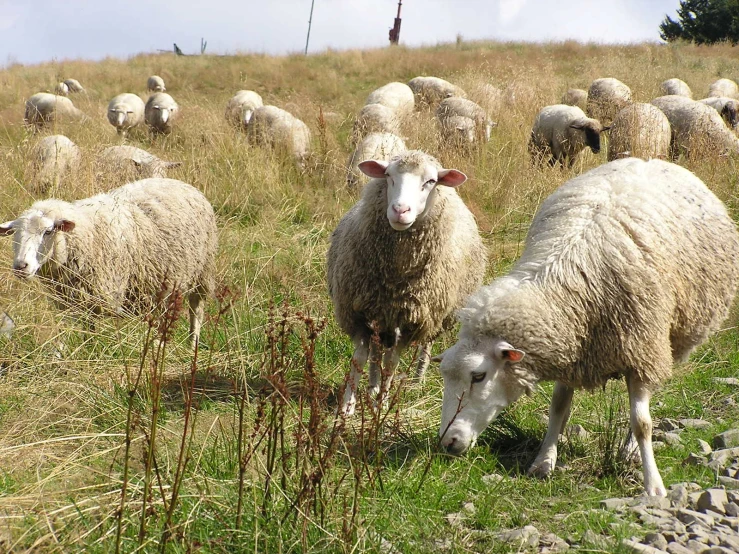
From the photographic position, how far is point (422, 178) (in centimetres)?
454

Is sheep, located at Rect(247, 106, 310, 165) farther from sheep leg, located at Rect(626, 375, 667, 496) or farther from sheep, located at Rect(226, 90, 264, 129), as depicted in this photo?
sheep leg, located at Rect(626, 375, 667, 496)

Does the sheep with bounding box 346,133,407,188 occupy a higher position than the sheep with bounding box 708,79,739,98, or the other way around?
the sheep with bounding box 708,79,739,98

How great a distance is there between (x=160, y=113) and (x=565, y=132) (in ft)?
27.8

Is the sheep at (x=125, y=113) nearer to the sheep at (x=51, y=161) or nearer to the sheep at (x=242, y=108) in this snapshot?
the sheep at (x=242, y=108)

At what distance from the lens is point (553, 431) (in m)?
3.98

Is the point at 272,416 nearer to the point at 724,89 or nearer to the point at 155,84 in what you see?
the point at 724,89

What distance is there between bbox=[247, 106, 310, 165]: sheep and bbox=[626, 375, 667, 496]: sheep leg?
21.4ft

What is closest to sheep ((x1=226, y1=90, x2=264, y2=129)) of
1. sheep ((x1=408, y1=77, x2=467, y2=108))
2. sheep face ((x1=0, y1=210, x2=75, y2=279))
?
sheep ((x1=408, y1=77, x2=467, y2=108))

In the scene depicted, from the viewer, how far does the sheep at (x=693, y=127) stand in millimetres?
9788

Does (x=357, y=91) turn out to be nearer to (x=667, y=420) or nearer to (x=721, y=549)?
(x=667, y=420)

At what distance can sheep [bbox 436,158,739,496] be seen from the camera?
144 inches

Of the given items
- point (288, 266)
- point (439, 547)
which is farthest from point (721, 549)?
point (288, 266)

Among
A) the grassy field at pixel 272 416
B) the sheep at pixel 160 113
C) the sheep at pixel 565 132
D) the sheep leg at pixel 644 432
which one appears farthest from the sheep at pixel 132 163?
the sheep at pixel 160 113

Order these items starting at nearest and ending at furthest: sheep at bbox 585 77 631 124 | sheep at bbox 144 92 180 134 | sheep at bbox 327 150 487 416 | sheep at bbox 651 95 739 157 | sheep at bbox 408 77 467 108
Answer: sheep at bbox 327 150 487 416 → sheep at bbox 651 95 739 157 → sheep at bbox 585 77 631 124 → sheep at bbox 144 92 180 134 → sheep at bbox 408 77 467 108
